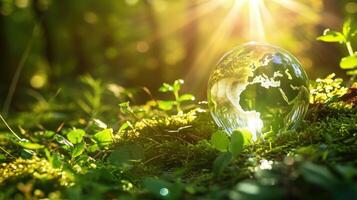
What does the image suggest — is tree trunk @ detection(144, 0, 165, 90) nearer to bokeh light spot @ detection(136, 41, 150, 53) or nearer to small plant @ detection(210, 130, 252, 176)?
bokeh light spot @ detection(136, 41, 150, 53)

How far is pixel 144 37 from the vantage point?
1077 inches

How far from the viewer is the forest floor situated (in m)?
1.84

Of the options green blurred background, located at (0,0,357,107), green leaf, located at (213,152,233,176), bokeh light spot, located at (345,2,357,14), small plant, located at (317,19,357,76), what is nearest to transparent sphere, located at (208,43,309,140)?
small plant, located at (317,19,357,76)

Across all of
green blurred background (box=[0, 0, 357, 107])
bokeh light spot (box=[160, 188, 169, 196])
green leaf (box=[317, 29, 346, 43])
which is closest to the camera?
bokeh light spot (box=[160, 188, 169, 196])

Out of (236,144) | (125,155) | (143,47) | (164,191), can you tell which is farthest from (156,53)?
(164,191)

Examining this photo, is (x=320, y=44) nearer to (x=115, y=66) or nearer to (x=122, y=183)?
(x=115, y=66)

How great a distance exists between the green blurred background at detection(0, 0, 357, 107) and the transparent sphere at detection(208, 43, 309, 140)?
13.7 metres

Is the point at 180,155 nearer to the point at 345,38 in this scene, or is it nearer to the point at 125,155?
the point at 125,155

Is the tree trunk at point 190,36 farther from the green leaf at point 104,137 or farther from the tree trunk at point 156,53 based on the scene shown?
the green leaf at point 104,137

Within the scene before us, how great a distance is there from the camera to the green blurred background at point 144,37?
67.5ft

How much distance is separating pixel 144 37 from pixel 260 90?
961 inches

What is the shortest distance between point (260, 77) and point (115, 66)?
22959 mm

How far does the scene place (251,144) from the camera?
9.98ft

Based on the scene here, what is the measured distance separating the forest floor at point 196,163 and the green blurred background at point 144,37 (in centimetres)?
1341
